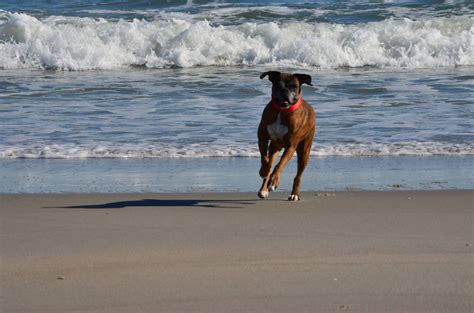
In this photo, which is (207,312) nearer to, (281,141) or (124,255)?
(124,255)

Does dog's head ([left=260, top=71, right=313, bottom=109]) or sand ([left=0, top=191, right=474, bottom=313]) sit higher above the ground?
dog's head ([left=260, top=71, right=313, bottom=109])

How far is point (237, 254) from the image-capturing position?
5027 mm

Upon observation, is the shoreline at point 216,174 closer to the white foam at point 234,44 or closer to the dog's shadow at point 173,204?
the dog's shadow at point 173,204

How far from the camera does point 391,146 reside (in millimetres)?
9594

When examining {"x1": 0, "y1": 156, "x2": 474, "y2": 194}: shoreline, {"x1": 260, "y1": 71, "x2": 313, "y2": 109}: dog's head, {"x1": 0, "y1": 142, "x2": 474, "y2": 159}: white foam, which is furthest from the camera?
{"x1": 0, "y1": 142, "x2": 474, "y2": 159}: white foam

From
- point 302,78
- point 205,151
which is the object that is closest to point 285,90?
point 302,78

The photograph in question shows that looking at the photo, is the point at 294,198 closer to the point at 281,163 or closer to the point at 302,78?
the point at 281,163

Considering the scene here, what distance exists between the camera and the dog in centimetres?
688

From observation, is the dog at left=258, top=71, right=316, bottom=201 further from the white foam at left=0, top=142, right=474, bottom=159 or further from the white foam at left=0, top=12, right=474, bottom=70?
the white foam at left=0, top=12, right=474, bottom=70

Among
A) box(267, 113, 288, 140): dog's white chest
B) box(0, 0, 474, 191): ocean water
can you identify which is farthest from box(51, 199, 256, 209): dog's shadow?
box(0, 0, 474, 191): ocean water

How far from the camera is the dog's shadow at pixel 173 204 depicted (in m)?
6.63

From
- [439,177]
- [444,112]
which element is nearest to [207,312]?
[439,177]

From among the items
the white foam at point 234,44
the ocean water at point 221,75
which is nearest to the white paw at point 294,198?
the ocean water at point 221,75

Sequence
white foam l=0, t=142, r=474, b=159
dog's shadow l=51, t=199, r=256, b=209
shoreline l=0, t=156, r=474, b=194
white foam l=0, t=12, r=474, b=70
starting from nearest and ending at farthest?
dog's shadow l=51, t=199, r=256, b=209 → shoreline l=0, t=156, r=474, b=194 → white foam l=0, t=142, r=474, b=159 → white foam l=0, t=12, r=474, b=70
